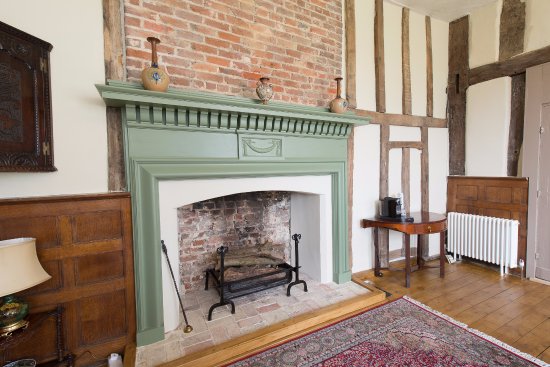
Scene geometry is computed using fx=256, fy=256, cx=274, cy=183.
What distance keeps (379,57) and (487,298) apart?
9.65 ft

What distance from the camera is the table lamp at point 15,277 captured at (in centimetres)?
127

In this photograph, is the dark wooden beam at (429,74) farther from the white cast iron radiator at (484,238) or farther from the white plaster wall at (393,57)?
the white cast iron radiator at (484,238)

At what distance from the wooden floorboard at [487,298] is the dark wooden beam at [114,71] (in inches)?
102

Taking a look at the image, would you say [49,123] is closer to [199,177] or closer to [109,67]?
[109,67]

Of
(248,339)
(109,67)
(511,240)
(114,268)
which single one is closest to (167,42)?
A: (109,67)

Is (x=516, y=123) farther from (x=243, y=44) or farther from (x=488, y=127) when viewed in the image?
(x=243, y=44)

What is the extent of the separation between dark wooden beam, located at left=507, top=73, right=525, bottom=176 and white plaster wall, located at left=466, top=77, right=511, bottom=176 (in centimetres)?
5

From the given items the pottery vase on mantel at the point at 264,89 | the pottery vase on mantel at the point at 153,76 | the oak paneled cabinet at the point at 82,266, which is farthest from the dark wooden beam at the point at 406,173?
the oak paneled cabinet at the point at 82,266

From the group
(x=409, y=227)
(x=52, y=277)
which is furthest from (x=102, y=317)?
(x=409, y=227)

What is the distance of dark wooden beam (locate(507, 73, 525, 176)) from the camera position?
3.15m

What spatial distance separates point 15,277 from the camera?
1.29 m

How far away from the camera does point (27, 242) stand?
1.40 meters

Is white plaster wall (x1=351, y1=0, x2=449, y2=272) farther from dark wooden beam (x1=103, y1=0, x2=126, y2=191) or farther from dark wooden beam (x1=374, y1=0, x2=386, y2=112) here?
dark wooden beam (x1=103, y1=0, x2=126, y2=191)

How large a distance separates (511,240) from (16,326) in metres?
4.57
